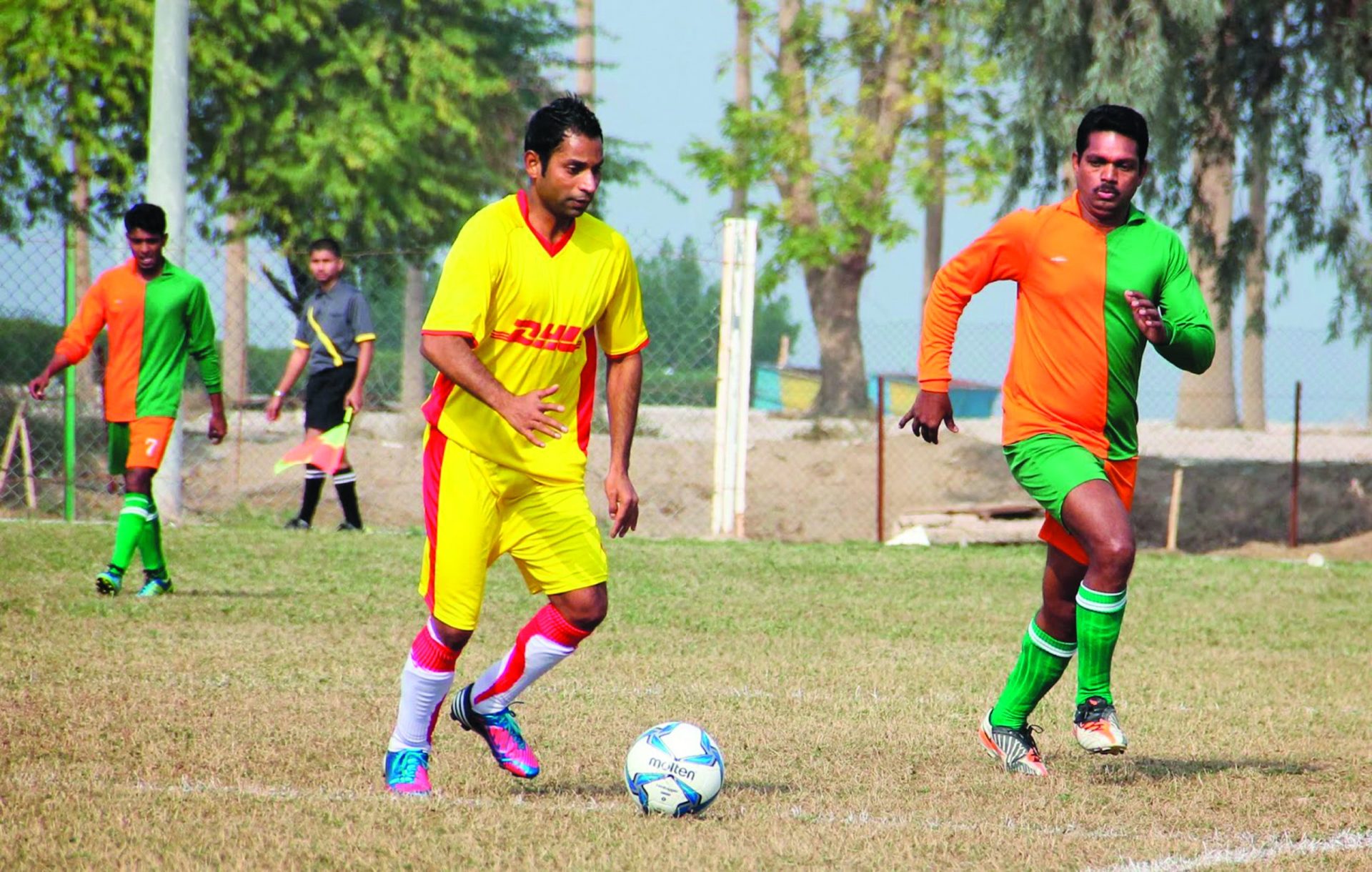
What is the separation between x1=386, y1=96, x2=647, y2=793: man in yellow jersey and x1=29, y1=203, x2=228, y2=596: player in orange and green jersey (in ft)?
15.7

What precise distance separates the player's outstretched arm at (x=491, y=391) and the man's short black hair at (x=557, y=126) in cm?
63

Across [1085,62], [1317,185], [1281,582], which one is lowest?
[1281,582]

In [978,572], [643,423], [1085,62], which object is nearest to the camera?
[978,572]

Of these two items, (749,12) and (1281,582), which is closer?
(1281,582)

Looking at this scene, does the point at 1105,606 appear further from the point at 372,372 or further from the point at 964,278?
the point at 372,372

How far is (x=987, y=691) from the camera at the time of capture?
293 inches

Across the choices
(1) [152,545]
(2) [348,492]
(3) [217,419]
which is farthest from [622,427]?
(2) [348,492]

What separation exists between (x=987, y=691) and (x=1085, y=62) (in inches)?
468

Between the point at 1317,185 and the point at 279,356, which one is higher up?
the point at 1317,185

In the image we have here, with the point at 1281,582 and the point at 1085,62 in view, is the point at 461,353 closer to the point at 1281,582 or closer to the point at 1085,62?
the point at 1281,582

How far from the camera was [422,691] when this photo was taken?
16.8ft

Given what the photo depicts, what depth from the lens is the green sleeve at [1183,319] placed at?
5.50 m

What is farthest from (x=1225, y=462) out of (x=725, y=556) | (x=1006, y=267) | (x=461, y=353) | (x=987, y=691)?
(x=461, y=353)

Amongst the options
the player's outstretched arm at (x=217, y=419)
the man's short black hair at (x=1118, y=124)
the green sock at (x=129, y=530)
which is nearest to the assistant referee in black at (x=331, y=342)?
the player's outstretched arm at (x=217, y=419)
